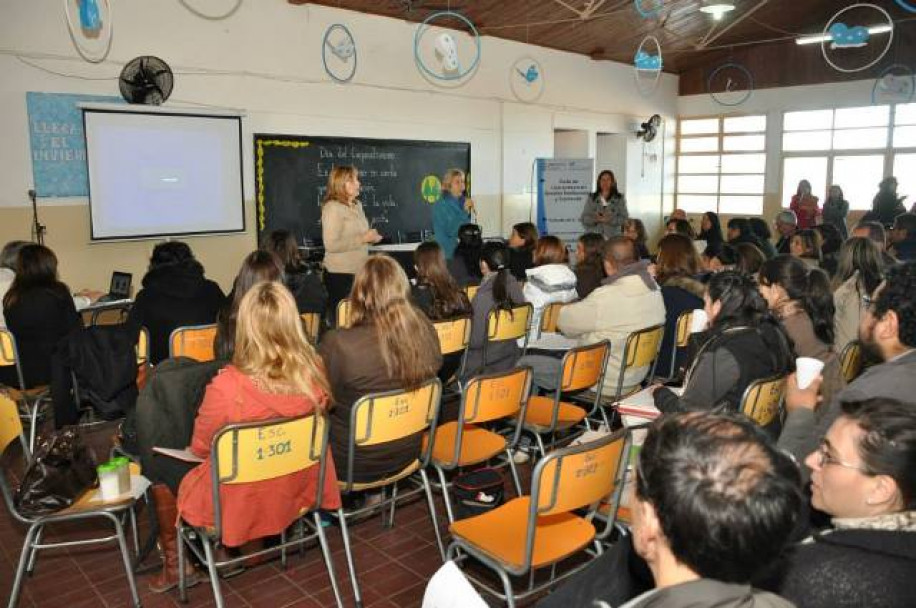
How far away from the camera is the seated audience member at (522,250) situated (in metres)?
5.98

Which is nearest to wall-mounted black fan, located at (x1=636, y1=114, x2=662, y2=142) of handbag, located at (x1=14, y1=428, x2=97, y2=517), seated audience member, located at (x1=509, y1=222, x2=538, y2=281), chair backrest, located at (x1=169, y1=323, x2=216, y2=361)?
seated audience member, located at (x1=509, y1=222, x2=538, y2=281)

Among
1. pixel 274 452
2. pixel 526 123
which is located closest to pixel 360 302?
pixel 274 452

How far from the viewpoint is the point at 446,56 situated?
30.6 feet

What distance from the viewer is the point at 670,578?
1103 mm

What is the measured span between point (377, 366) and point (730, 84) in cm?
1269

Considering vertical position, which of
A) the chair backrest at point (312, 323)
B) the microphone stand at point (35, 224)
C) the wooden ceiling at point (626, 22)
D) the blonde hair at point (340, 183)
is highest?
the wooden ceiling at point (626, 22)

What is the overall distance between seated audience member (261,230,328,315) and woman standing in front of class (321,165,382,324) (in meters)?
0.72

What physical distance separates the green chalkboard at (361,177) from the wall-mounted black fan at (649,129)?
456 centimetres

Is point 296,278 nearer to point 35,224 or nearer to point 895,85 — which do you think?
point 35,224

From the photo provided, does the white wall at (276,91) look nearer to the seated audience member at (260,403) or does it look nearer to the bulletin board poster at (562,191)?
the bulletin board poster at (562,191)

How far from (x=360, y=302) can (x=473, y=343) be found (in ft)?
4.67

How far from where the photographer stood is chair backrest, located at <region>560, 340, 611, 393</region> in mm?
3521

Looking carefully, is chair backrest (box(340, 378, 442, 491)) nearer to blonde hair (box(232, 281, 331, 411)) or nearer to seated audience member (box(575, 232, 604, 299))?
blonde hair (box(232, 281, 331, 411))

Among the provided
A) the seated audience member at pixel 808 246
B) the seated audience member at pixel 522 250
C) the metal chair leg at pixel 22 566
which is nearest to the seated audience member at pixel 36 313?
the metal chair leg at pixel 22 566
